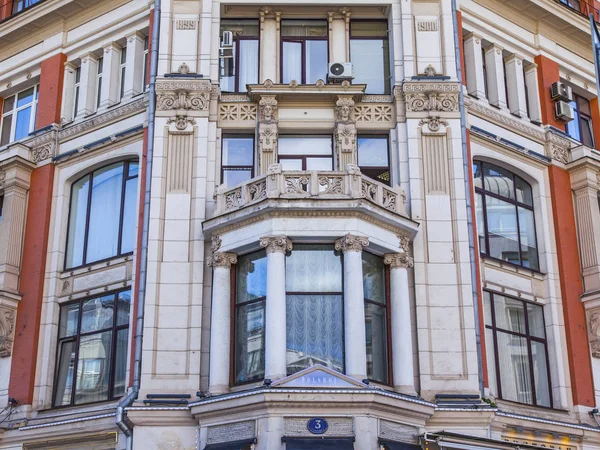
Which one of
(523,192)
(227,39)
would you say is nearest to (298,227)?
(227,39)

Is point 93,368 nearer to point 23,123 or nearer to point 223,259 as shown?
point 223,259

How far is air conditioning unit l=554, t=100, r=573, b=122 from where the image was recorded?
30.0 meters

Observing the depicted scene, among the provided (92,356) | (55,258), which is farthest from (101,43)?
(92,356)

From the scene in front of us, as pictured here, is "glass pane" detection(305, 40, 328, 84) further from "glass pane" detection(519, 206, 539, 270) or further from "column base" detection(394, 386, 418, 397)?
"column base" detection(394, 386, 418, 397)

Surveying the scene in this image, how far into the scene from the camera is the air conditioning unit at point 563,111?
30.0 meters

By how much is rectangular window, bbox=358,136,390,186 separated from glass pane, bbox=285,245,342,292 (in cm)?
341

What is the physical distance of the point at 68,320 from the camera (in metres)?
27.3

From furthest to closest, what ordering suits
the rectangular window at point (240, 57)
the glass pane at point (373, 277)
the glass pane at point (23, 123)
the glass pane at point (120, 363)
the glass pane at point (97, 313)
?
the glass pane at point (23, 123) → the rectangular window at point (240, 57) → the glass pane at point (97, 313) → the glass pane at point (120, 363) → the glass pane at point (373, 277)

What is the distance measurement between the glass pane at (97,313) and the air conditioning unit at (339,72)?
8.75 metres

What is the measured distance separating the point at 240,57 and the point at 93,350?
955cm

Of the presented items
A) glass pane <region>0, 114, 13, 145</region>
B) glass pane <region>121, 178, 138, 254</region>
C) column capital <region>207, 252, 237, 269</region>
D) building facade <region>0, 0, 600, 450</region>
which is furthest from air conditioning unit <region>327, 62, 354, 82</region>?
glass pane <region>0, 114, 13, 145</region>

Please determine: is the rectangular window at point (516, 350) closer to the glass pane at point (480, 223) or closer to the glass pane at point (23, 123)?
the glass pane at point (480, 223)

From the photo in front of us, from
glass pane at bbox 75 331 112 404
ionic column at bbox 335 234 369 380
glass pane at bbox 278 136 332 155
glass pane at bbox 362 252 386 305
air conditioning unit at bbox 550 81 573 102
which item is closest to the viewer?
ionic column at bbox 335 234 369 380

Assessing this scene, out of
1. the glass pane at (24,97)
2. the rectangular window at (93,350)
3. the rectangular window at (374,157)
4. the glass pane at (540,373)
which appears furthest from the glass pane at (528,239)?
the glass pane at (24,97)
